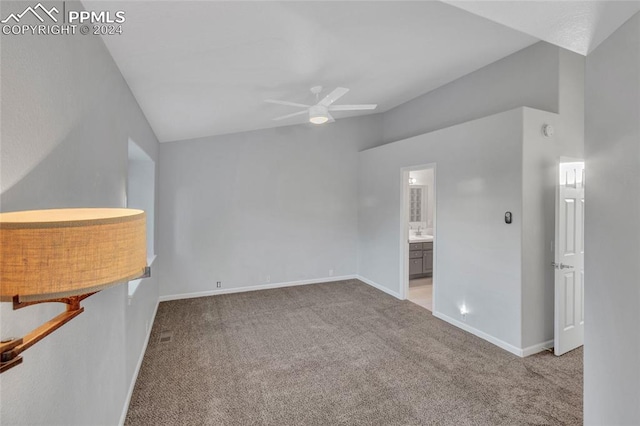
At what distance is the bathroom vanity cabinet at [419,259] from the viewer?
643cm

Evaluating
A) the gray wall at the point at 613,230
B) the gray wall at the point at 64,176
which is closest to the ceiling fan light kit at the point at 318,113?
the gray wall at the point at 64,176

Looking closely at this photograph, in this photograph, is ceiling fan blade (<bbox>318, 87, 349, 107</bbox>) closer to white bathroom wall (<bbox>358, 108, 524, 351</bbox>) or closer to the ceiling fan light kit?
the ceiling fan light kit

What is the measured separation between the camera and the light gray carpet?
94.6 inches

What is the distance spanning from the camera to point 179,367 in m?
3.06

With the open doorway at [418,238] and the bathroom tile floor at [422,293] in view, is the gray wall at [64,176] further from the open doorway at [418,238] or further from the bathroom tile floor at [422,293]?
the bathroom tile floor at [422,293]

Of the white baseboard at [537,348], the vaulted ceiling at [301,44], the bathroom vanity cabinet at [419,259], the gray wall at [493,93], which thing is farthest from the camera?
the bathroom vanity cabinet at [419,259]

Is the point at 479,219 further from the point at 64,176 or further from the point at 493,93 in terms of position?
the point at 64,176

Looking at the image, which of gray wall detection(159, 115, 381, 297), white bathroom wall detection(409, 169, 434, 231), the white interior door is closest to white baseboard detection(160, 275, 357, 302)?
gray wall detection(159, 115, 381, 297)

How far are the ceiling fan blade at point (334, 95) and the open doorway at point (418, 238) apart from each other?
190 centimetres

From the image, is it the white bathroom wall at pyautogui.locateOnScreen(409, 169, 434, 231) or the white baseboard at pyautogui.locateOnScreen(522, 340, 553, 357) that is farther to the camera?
the white bathroom wall at pyautogui.locateOnScreen(409, 169, 434, 231)

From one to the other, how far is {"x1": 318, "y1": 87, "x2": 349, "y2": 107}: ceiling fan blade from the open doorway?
6.24 ft

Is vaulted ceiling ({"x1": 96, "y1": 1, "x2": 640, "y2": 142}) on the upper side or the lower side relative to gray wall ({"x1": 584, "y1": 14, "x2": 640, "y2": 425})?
upper

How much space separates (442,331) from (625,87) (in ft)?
10.7

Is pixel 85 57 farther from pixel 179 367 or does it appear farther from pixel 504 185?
pixel 504 185
